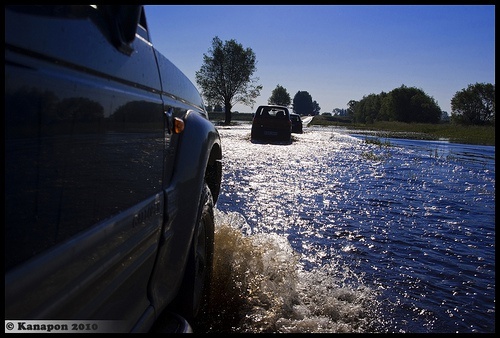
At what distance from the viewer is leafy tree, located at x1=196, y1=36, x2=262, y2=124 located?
63656 millimetres

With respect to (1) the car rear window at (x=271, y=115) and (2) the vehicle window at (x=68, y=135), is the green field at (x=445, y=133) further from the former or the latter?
(2) the vehicle window at (x=68, y=135)

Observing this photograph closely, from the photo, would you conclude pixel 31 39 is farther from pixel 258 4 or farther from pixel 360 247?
pixel 360 247

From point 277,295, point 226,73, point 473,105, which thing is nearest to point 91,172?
point 277,295

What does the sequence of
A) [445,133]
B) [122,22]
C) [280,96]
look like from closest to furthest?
[122,22], [445,133], [280,96]

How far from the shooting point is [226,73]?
212 ft

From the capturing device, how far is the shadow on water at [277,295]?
10.2 feet

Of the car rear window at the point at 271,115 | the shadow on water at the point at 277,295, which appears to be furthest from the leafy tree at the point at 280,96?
the shadow on water at the point at 277,295

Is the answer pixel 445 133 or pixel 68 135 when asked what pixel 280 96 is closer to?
pixel 445 133

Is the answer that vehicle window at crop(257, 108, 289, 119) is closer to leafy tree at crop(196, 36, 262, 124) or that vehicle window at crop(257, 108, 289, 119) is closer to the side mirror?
the side mirror

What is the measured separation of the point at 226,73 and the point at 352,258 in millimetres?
61759

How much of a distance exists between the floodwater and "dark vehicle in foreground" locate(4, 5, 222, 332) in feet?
3.80

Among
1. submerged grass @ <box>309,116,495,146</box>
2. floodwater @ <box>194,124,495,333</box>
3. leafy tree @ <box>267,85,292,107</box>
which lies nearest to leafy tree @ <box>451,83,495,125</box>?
submerged grass @ <box>309,116,495,146</box>

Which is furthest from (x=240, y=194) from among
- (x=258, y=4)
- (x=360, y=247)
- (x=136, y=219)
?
(x=136, y=219)

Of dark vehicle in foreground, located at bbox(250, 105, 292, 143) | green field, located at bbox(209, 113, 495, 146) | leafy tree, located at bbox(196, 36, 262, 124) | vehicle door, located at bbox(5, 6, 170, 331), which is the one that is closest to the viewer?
vehicle door, located at bbox(5, 6, 170, 331)
